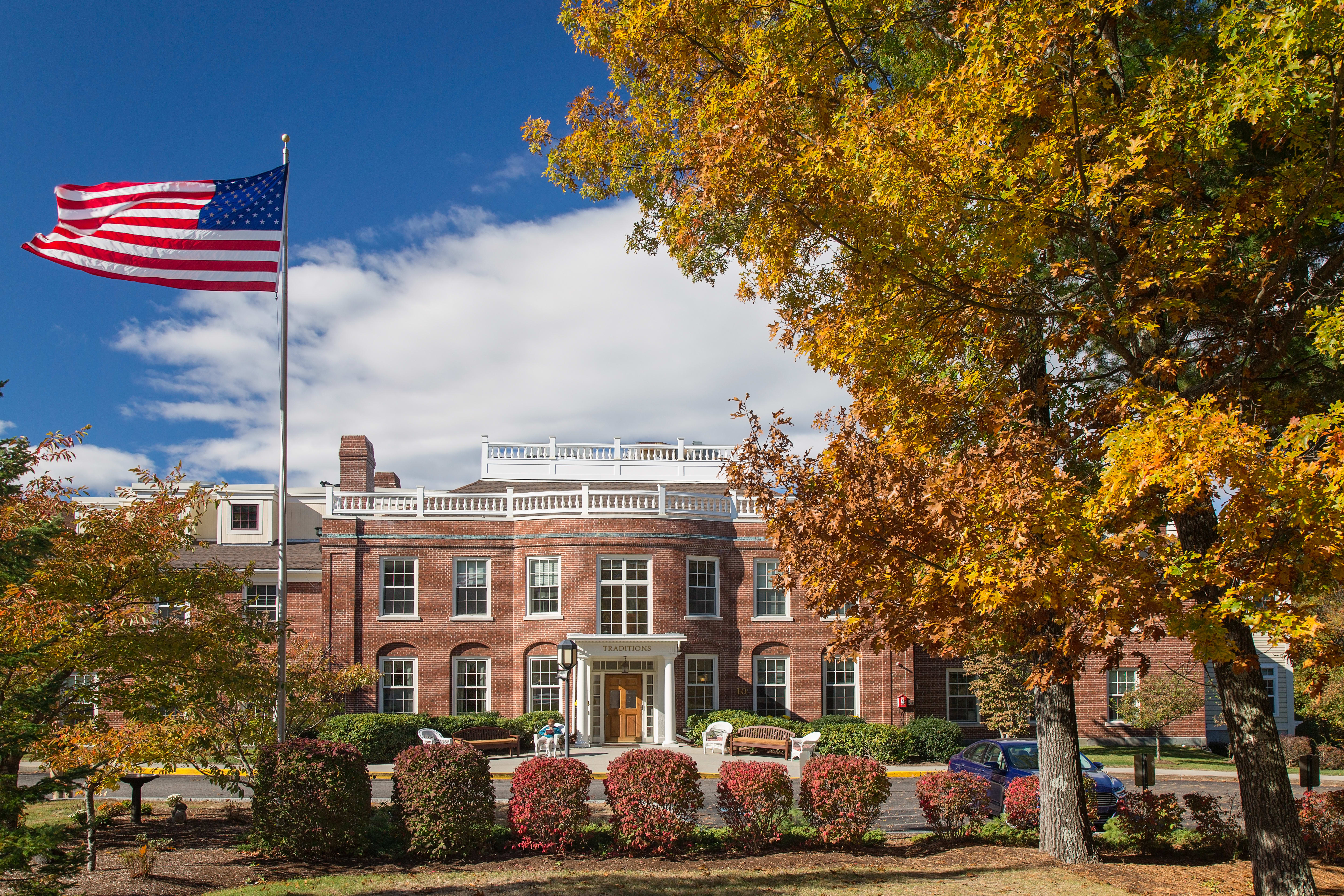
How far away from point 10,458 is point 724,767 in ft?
36.5

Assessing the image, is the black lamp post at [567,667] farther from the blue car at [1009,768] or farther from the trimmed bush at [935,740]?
the trimmed bush at [935,740]

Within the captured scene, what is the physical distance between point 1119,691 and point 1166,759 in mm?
3592

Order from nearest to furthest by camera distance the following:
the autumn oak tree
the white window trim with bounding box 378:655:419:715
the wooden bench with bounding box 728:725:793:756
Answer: the autumn oak tree < the wooden bench with bounding box 728:725:793:756 < the white window trim with bounding box 378:655:419:715

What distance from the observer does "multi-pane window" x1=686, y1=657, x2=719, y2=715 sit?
30688mm

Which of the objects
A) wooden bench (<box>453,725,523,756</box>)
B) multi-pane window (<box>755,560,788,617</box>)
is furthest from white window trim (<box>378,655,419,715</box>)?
multi-pane window (<box>755,560,788,617</box>)

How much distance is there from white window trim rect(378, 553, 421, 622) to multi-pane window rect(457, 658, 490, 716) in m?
2.21

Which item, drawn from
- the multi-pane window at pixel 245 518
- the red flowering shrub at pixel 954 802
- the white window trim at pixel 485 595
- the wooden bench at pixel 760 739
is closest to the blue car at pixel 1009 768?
the red flowering shrub at pixel 954 802

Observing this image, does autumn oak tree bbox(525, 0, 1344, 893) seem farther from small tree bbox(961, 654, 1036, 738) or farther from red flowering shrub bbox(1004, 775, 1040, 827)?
small tree bbox(961, 654, 1036, 738)

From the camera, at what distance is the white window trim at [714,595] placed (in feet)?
101

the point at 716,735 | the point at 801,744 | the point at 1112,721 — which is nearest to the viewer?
the point at 801,744

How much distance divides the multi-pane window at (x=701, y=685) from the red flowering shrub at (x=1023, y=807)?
1738 cm

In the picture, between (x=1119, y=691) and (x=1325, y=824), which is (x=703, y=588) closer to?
(x=1119, y=691)

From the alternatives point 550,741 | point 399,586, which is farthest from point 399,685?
point 550,741

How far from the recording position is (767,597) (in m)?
31.8
